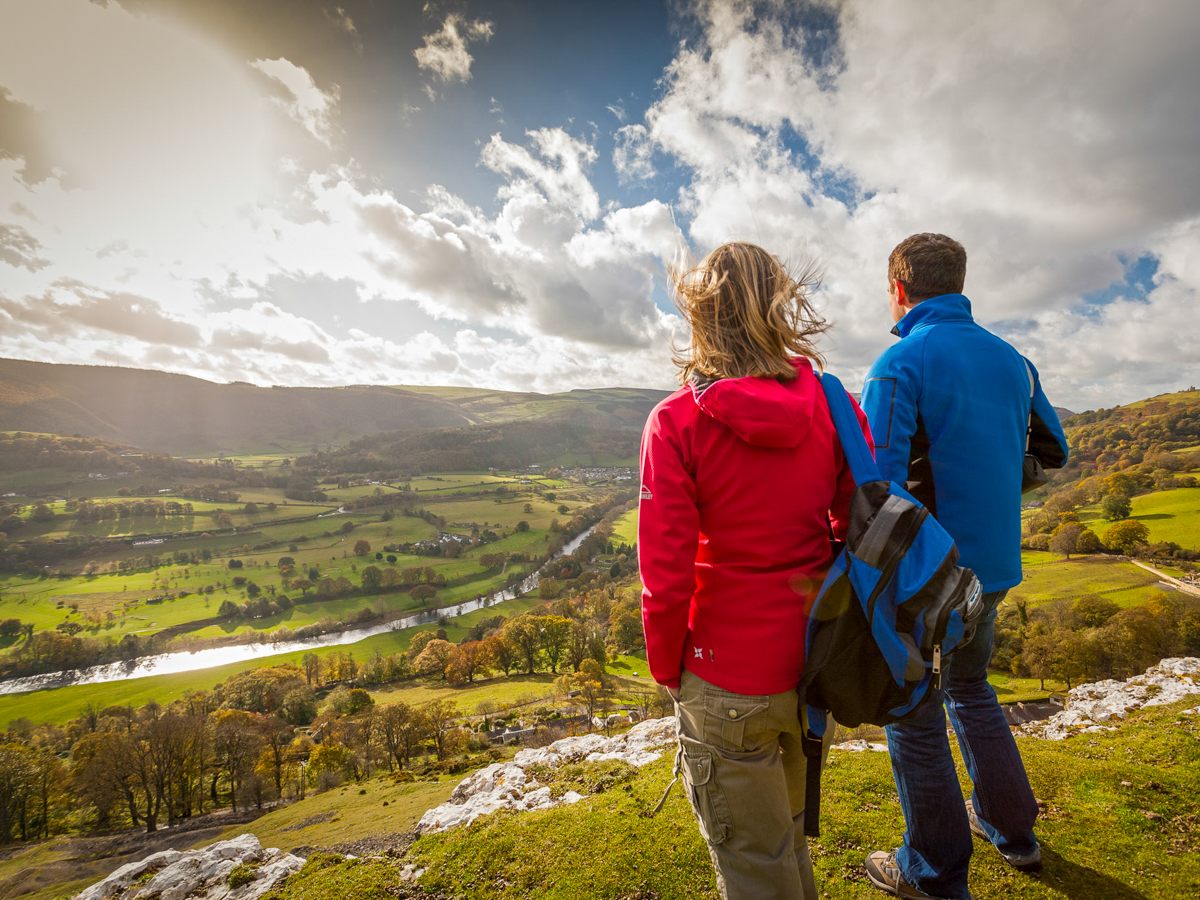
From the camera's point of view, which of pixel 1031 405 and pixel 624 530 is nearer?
pixel 1031 405

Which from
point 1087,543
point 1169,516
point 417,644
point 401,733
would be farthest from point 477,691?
point 1169,516

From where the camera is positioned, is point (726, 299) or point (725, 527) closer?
point (725, 527)

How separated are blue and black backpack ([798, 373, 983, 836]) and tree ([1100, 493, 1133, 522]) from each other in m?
73.8

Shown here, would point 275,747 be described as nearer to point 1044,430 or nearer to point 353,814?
point 353,814

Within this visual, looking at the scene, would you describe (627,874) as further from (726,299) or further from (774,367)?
(726,299)

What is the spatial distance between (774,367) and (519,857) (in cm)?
590

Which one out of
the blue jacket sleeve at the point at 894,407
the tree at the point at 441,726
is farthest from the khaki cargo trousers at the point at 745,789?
the tree at the point at 441,726

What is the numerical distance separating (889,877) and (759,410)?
3566 millimetres

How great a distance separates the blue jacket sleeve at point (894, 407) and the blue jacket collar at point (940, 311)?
0.36 m

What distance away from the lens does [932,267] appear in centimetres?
303

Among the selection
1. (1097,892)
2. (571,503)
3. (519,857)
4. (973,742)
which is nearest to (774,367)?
(973,742)

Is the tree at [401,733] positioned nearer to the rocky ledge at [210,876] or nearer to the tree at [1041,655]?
the rocky ledge at [210,876]

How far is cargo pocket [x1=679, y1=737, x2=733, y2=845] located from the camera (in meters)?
2.05

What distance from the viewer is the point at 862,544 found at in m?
2.00
